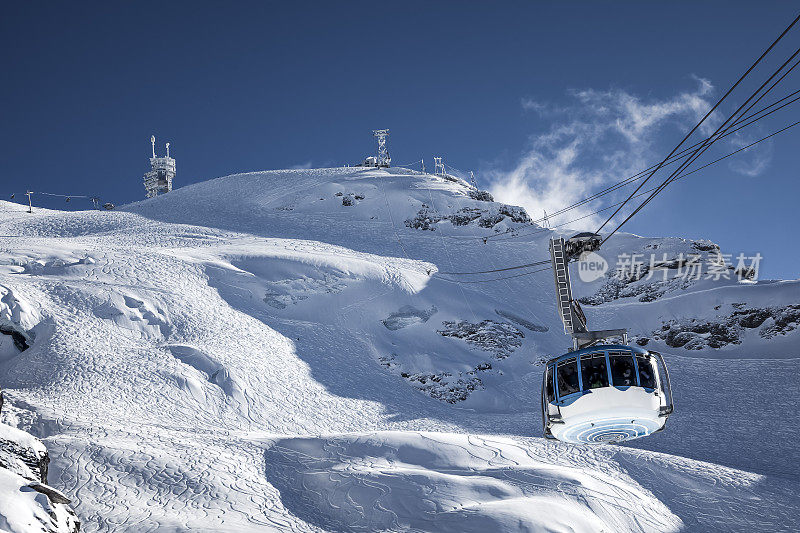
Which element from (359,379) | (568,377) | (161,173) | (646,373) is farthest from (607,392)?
(161,173)

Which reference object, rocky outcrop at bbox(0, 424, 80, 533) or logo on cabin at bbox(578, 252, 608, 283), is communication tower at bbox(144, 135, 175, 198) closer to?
logo on cabin at bbox(578, 252, 608, 283)

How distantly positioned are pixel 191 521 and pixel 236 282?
2594 centimetres

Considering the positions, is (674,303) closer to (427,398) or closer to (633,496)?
(427,398)

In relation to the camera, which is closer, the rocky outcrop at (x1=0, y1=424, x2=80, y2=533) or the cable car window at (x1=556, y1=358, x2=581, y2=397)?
the cable car window at (x1=556, y1=358, x2=581, y2=397)

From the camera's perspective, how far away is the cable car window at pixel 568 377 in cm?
1480

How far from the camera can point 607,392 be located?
14.5m

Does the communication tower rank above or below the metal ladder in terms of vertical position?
above

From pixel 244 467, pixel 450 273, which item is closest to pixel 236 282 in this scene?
pixel 450 273

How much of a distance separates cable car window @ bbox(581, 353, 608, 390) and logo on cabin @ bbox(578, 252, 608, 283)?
42.9m

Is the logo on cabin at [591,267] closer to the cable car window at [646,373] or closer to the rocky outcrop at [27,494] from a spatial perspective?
the cable car window at [646,373]

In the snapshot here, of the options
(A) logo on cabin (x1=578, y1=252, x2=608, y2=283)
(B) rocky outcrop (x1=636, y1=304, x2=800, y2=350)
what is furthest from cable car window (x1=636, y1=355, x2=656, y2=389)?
(A) logo on cabin (x1=578, y1=252, x2=608, y2=283)

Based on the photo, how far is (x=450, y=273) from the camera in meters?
53.6

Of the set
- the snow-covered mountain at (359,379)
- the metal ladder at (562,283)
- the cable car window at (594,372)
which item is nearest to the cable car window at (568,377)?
the cable car window at (594,372)

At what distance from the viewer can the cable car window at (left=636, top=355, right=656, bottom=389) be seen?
14.6 meters
